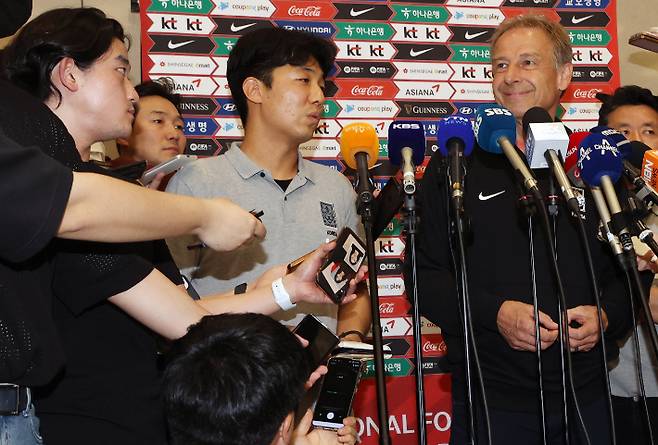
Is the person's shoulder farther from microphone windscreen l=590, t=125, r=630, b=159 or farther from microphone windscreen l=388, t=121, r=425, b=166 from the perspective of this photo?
microphone windscreen l=590, t=125, r=630, b=159

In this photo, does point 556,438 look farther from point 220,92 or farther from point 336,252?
point 220,92

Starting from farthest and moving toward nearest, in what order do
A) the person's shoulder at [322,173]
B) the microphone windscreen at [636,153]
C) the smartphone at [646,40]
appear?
1. the smartphone at [646,40]
2. the person's shoulder at [322,173]
3. the microphone windscreen at [636,153]

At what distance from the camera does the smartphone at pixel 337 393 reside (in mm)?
2168

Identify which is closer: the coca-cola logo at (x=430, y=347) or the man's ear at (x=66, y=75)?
the man's ear at (x=66, y=75)

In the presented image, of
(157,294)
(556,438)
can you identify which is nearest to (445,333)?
(556,438)

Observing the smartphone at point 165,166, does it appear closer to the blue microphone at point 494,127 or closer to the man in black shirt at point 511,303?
the man in black shirt at point 511,303

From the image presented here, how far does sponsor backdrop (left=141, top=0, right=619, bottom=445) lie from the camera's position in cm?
440

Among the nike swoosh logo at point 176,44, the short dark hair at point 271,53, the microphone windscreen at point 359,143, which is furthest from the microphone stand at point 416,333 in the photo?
the nike swoosh logo at point 176,44

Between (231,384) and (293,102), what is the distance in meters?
1.95

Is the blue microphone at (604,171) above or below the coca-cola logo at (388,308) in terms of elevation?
above

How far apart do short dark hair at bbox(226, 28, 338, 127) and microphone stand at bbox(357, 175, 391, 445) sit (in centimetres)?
142

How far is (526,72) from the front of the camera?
10.4ft

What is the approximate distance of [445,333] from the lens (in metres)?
2.83

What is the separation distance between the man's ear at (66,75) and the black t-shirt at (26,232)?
0.77ft
